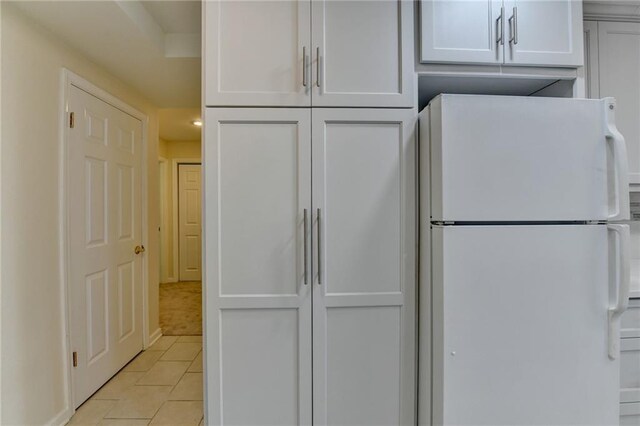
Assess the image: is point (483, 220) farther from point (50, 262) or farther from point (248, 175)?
point (50, 262)

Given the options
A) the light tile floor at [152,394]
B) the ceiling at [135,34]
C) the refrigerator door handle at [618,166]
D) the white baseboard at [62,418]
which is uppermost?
the ceiling at [135,34]

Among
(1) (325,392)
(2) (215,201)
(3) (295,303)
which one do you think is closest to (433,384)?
(1) (325,392)

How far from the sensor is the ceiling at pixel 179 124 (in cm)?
332

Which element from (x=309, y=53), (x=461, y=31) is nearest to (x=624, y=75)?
(x=461, y=31)

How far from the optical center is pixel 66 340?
1844 mm

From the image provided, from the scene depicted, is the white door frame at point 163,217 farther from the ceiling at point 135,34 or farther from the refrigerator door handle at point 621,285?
the refrigerator door handle at point 621,285

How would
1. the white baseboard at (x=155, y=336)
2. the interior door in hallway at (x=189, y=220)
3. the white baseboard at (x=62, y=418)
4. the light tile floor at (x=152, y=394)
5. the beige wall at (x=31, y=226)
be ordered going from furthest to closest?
the interior door in hallway at (x=189, y=220) < the white baseboard at (x=155, y=336) < the light tile floor at (x=152, y=394) < the white baseboard at (x=62, y=418) < the beige wall at (x=31, y=226)

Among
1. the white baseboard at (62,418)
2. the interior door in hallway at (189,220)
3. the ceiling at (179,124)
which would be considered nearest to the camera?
the white baseboard at (62,418)

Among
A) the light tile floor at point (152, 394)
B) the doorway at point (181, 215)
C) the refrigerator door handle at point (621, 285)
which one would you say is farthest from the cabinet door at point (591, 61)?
the doorway at point (181, 215)

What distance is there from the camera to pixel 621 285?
1229 mm

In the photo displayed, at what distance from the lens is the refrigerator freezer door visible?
1.23m

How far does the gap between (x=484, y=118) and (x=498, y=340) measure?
91 centimetres

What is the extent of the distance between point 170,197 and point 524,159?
5.02m

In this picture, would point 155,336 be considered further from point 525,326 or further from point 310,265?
point 525,326
